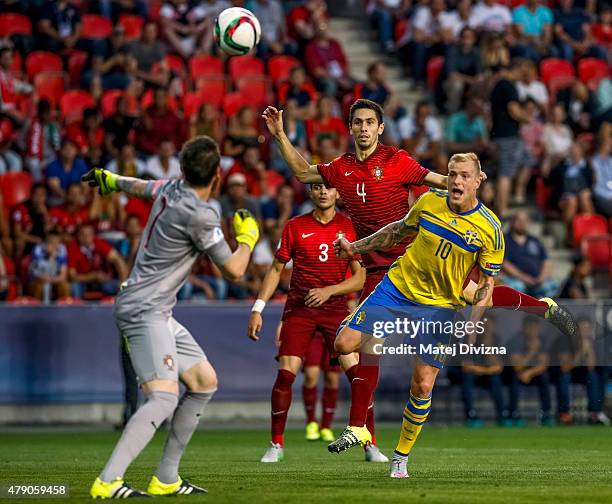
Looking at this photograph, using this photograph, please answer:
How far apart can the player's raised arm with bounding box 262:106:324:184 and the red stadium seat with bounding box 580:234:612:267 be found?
384 inches

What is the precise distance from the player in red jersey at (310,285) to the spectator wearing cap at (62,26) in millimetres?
9955

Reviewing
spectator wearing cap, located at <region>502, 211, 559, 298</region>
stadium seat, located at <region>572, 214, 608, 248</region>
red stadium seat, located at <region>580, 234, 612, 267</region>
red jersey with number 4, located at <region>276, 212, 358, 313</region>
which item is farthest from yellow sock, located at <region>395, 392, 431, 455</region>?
stadium seat, located at <region>572, 214, 608, 248</region>

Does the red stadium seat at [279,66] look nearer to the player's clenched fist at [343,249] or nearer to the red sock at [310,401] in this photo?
the red sock at [310,401]

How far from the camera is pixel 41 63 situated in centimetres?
2230

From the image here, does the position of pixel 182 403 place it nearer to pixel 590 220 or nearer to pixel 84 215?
pixel 84 215

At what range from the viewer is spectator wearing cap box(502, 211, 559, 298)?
19.7 meters

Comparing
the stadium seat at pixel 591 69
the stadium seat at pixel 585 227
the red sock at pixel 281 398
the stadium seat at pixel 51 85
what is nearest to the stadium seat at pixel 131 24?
the stadium seat at pixel 51 85

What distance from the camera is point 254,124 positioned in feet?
70.3

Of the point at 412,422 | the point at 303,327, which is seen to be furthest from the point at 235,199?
the point at 412,422

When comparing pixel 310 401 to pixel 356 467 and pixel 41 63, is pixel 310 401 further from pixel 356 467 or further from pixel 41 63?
pixel 41 63

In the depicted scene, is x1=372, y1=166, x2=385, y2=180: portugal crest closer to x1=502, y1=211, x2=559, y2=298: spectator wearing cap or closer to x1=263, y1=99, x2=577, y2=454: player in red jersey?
x1=263, y1=99, x2=577, y2=454: player in red jersey

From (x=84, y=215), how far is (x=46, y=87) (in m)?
3.77

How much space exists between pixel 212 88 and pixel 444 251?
1319cm

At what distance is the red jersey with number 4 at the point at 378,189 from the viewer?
11766 millimetres
